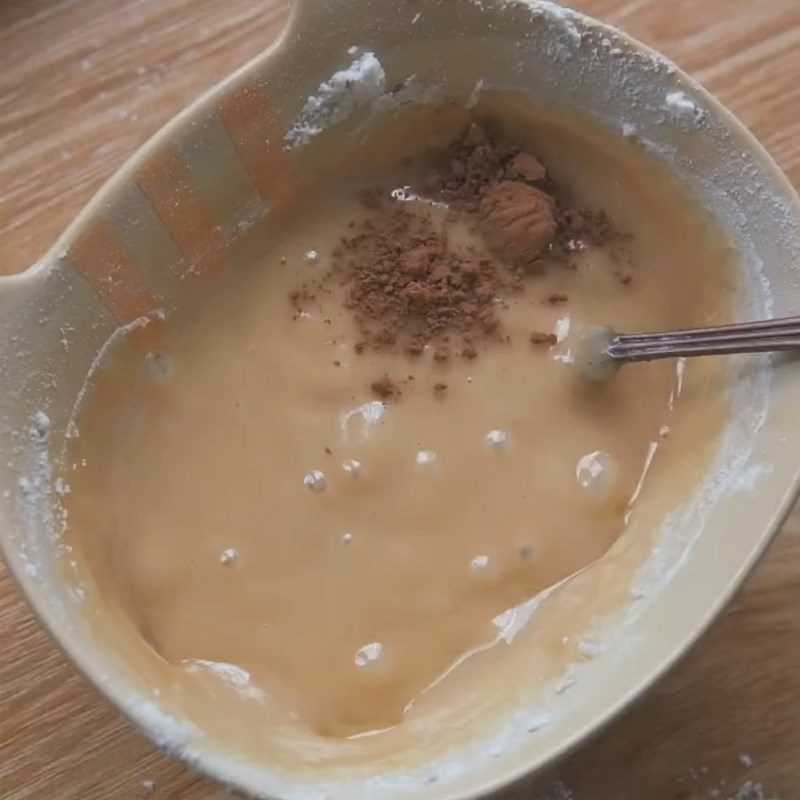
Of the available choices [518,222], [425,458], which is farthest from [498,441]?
[518,222]

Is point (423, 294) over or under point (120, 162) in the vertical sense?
under

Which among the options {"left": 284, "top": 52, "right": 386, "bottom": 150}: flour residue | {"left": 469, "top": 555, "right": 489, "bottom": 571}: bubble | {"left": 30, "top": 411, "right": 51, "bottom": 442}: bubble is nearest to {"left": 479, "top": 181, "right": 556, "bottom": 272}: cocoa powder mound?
{"left": 284, "top": 52, "right": 386, "bottom": 150}: flour residue

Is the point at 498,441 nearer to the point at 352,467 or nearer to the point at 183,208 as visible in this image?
the point at 352,467

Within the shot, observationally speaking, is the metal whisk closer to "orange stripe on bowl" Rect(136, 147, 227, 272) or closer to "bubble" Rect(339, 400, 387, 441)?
"bubble" Rect(339, 400, 387, 441)

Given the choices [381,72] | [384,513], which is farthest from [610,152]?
[384,513]

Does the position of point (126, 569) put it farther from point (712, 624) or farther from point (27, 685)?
point (712, 624)

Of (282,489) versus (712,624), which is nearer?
(712,624)

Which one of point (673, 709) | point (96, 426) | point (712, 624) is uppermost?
point (96, 426)
